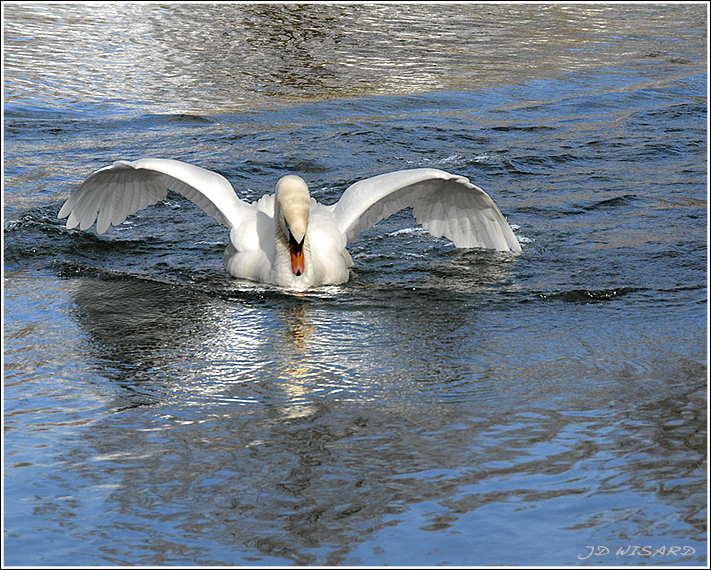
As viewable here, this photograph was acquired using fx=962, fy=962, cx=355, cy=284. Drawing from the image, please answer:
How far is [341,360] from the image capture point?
5621 millimetres

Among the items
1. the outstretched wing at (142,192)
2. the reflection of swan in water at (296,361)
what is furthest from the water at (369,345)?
the outstretched wing at (142,192)

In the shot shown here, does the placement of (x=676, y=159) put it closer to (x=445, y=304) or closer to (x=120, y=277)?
(x=445, y=304)

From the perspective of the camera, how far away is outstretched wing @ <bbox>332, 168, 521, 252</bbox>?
717cm

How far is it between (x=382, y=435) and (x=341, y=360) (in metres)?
1.12

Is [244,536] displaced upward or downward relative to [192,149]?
downward

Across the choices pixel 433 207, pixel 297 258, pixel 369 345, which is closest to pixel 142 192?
pixel 297 258

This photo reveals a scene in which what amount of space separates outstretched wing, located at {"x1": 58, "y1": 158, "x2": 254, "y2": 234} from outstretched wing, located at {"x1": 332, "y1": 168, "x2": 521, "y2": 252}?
0.86m

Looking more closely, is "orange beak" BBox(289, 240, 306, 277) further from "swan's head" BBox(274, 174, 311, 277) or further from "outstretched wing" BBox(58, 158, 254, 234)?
"outstretched wing" BBox(58, 158, 254, 234)

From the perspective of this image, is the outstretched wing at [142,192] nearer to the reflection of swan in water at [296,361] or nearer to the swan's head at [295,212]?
the swan's head at [295,212]

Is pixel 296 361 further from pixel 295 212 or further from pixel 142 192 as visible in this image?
pixel 142 192

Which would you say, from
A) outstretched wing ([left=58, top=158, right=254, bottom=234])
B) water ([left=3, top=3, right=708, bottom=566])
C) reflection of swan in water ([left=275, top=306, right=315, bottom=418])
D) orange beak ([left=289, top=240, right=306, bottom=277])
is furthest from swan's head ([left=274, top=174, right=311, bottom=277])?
outstretched wing ([left=58, top=158, right=254, bottom=234])

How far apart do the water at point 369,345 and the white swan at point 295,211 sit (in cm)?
20

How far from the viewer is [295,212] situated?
22.1ft

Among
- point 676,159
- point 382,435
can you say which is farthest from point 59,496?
point 676,159
